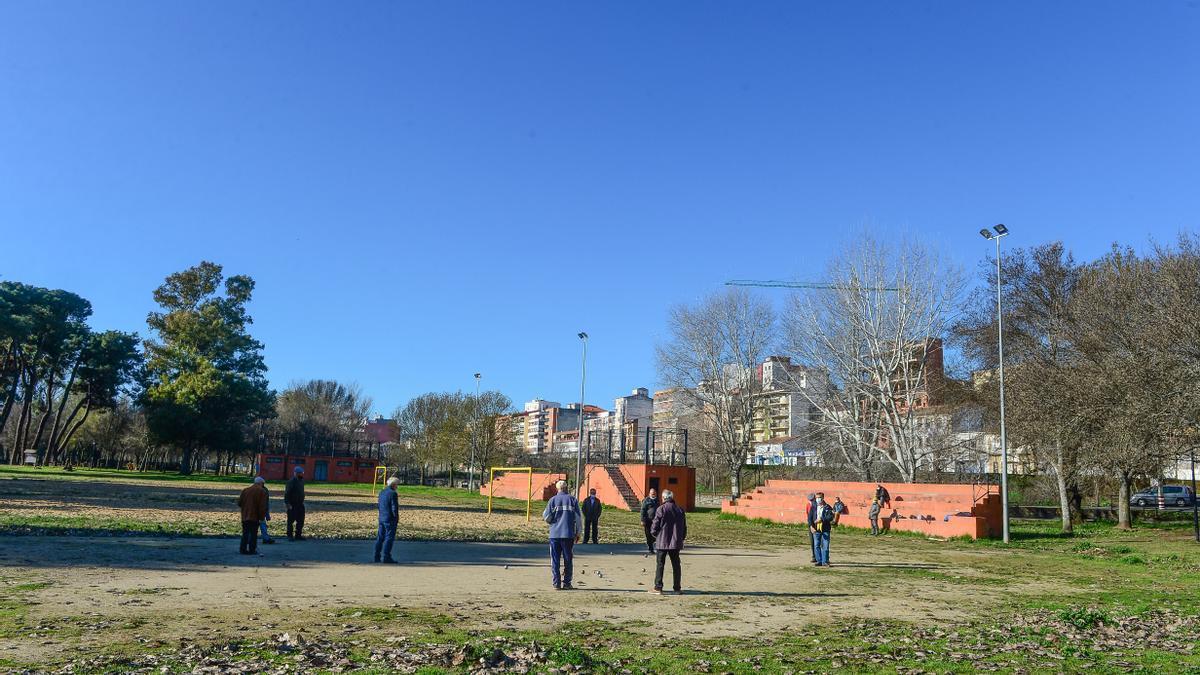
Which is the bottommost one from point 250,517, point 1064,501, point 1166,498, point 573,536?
point 1166,498

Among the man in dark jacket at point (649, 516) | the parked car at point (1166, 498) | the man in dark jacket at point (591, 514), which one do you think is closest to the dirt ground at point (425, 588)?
the man in dark jacket at point (649, 516)

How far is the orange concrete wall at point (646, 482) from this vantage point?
1807 inches

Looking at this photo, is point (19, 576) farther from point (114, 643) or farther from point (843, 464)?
point (843, 464)

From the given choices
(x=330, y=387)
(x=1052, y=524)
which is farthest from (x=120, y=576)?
(x=330, y=387)

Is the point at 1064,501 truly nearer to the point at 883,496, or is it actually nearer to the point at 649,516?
the point at 883,496

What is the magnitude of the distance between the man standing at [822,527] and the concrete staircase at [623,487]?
2699 cm

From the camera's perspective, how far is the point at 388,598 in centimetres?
1144

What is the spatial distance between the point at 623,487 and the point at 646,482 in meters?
2.32

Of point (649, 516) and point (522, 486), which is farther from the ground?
point (649, 516)

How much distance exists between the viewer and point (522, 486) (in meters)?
56.4

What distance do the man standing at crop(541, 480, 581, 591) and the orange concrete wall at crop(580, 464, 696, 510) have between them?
31726mm

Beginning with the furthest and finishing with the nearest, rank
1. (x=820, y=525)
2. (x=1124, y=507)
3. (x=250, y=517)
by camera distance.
A: (x=1124, y=507)
(x=820, y=525)
(x=250, y=517)

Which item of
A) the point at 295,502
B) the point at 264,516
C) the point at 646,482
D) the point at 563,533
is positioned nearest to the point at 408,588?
the point at 563,533

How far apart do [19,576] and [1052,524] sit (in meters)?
41.1
